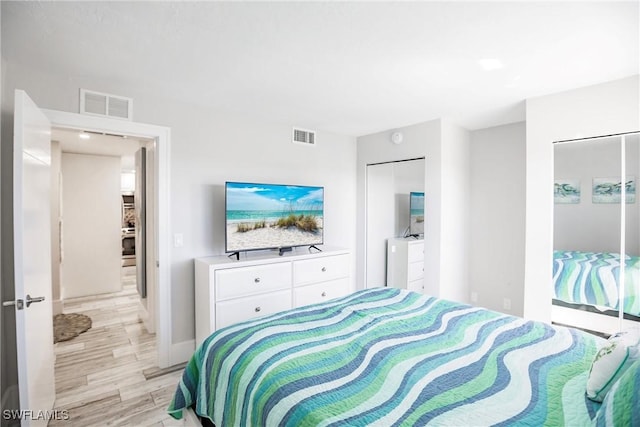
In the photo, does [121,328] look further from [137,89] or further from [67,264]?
[137,89]

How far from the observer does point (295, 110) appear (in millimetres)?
3115

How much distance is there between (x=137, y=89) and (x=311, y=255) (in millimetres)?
2158

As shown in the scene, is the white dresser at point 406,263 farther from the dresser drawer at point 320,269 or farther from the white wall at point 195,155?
the white wall at point 195,155

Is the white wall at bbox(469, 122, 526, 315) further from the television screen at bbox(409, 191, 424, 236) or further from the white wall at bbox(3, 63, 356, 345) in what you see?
the white wall at bbox(3, 63, 356, 345)

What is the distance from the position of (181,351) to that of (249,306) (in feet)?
2.56

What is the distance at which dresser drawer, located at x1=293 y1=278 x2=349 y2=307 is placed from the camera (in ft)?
10.4

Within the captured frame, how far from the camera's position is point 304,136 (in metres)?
3.77

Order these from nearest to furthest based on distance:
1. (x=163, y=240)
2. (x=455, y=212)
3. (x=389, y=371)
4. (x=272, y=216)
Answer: (x=389, y=371) < (x=163, y=240) < (x=272, y=216) < (x=455, y=212)

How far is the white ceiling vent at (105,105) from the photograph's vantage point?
2.41 m

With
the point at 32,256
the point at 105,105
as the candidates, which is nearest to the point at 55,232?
the point at 105,105

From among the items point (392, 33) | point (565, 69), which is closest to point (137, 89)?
point (392, 33)

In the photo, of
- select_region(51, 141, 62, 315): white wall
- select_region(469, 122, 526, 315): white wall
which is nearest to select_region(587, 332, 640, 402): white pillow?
select_region(469, 122, 526, 315): white wall

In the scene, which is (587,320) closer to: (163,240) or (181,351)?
(181,351)

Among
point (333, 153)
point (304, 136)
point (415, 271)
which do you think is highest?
point (304, 136)
